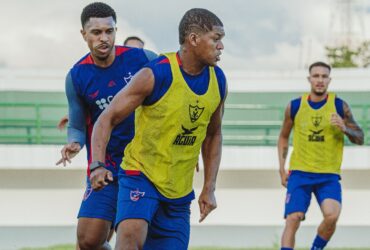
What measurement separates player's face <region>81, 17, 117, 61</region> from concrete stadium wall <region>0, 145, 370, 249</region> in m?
15.3

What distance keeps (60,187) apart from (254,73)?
21.0 ft

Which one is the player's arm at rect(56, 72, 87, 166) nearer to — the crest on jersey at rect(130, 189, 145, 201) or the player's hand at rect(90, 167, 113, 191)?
the crest on jersey at rect(130, 189, 145, 201)

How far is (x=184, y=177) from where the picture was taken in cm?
655

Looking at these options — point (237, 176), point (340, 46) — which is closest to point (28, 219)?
point (237, 176)

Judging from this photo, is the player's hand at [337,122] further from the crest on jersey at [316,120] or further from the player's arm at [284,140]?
the player's arm at [284,140]

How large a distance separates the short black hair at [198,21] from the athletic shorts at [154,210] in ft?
3.20

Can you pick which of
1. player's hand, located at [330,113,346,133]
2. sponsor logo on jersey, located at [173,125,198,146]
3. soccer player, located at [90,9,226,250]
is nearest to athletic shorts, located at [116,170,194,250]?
soccer player, located at [90,9,226,250]

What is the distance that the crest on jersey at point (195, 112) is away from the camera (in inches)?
252

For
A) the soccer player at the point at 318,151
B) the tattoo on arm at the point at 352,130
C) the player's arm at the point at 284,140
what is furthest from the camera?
the player's arm at the point at 284,140

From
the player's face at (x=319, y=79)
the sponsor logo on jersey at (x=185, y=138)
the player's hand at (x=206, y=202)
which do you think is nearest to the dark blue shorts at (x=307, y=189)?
the player's face at (x=319, y=79)

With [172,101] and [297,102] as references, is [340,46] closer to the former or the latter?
[297,102]

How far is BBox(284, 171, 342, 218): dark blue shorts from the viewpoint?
1146cm

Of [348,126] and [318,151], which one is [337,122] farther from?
[318,151]

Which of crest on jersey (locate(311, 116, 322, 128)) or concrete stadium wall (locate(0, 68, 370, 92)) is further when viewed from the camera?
concrete stadium wall (locate(0, 68, 370, 92))
